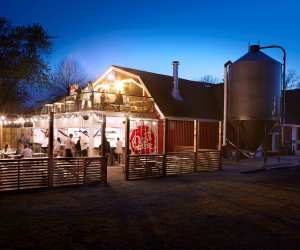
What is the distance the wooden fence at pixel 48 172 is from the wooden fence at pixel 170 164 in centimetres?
172

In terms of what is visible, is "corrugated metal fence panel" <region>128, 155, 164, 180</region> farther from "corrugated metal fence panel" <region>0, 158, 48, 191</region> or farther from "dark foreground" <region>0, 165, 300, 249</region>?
"corrugated metal fence panel" <region>0, 158, 48, 191</region>

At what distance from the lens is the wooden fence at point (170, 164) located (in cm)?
1598

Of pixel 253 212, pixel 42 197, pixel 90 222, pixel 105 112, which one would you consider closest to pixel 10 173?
pixel 42 197

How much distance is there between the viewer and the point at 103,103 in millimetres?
21922

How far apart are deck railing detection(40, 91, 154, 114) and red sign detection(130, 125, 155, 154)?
118 cm

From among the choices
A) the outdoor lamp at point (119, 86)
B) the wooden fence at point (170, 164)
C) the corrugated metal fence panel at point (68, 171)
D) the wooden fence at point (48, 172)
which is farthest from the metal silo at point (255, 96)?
the corrugated metal fence panel at point (68, 171)

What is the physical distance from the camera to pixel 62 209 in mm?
9992

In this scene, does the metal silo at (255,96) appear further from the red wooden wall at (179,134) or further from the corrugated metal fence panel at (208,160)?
the red wooden wall at (179,134)

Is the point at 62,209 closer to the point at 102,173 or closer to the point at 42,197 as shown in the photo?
the point at 42,197

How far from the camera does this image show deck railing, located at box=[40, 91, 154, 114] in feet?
72.1

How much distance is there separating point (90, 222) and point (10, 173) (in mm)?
4662

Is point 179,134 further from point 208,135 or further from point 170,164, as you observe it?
point 170,164

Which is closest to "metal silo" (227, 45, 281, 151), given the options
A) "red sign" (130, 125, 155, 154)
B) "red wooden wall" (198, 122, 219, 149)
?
"red sign" (130, 125, 155, 154)

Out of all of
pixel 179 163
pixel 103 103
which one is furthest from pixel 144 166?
pixel 103 103
